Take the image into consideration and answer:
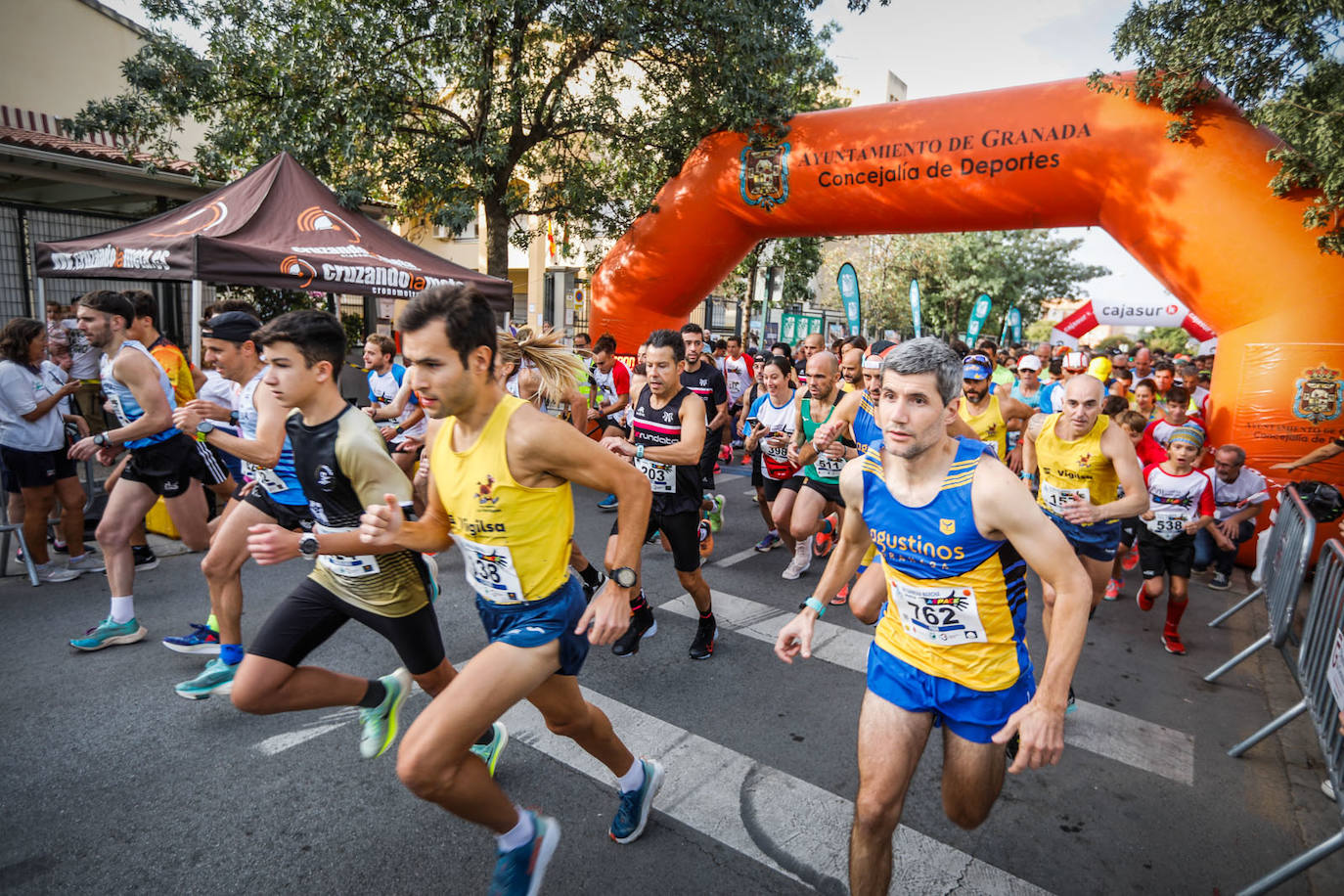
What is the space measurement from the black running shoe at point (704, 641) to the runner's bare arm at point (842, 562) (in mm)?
1993

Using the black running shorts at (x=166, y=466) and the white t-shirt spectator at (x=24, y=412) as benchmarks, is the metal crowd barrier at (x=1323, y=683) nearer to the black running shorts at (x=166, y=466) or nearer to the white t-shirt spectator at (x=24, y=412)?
the black running shorts at (x=166, y=466)

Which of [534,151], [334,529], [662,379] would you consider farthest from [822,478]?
[534,151]

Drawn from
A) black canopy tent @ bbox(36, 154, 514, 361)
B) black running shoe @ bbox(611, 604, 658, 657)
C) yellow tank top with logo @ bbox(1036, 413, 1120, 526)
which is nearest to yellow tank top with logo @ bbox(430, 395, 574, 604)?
black running shoe @ bbox(611, 604, 658, 657)

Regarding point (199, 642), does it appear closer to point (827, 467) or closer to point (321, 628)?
point (321, 628)

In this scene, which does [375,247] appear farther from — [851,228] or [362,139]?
[851,228]

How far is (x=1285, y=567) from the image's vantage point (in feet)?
15.0

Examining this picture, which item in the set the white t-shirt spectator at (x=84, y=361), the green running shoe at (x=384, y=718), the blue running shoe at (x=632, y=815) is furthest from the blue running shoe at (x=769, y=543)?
the white t-shirt spectator at (x=84, y=361)

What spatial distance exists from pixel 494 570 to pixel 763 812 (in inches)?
65.4

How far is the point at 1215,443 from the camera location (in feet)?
25.9

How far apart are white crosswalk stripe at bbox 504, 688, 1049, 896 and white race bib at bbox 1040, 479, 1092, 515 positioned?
2.48 meters

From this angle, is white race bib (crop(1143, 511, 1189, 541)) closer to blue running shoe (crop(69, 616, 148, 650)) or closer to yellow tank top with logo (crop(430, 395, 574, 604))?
yellow tank top with logo (crop(430, 395, 574, 604))

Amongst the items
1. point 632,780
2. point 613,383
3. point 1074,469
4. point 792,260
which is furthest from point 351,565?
point 792,260

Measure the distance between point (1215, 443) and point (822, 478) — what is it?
5.19m

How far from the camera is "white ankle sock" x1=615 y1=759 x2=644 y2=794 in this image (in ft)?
9.32
